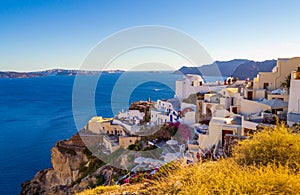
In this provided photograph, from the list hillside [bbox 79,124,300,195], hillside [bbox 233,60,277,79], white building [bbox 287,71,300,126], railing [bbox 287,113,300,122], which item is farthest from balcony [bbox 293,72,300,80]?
hillside [bbox 233,60,277,79]

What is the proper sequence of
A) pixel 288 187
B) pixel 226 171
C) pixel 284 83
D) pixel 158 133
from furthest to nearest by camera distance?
pixel 158 133, pixel 284 83, pixel 226 171, pixel 288 187

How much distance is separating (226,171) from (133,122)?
15315 mm

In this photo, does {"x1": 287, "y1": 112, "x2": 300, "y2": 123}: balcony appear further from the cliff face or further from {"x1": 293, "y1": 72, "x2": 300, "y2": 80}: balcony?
the cliff face

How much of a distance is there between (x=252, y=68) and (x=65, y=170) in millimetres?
30731

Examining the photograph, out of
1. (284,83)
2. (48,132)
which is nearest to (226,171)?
(284,83)

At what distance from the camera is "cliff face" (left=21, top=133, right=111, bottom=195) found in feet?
53.9

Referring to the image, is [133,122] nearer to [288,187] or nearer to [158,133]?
[158,133]

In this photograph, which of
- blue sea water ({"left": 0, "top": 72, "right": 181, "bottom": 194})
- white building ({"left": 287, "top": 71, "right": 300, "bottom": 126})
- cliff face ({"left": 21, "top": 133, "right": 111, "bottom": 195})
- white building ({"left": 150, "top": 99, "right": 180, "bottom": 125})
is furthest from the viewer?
blue sea water ({"left": 0, "top": 72, "right": 181, "bottom": 194})

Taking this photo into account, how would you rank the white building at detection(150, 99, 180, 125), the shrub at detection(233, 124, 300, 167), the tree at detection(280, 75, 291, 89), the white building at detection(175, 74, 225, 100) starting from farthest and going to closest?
the white building at detection(175, 74, 225, 100) → the white building at detection(150, 99, 180, 125) → the tree at detection(280, 75, 291, 89) → the shrub at detection(233, 124, 300, 167)

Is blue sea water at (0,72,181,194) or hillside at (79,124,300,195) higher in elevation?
hillside at (79,124,300,195)

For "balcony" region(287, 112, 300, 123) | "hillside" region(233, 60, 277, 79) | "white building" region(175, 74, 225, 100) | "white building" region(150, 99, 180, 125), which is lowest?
"white building" region(150, 99, 180, 125)

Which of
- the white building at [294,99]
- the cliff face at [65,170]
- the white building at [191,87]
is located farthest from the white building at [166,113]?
the white building at [294,99]

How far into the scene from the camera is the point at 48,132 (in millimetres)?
31438

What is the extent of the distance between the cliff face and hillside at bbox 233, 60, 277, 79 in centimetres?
2515
